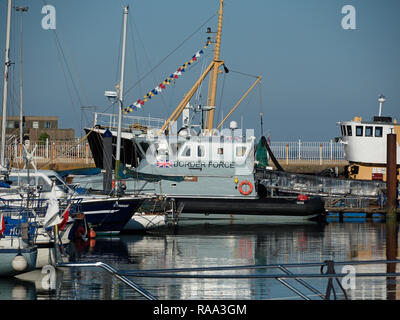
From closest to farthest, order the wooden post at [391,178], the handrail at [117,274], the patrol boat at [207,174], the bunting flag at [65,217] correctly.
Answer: the handrail at [117,274]
the bunting flag at [65,217]
the patrol boat at [207,174]
the wooden post at [391,178]

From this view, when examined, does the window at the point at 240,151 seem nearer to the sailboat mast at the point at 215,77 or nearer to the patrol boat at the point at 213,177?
the patrol boat at the point at 213,177

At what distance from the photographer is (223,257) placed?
20.0 metres

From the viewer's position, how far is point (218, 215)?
97.0 feet

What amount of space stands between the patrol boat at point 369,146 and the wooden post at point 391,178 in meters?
5.14

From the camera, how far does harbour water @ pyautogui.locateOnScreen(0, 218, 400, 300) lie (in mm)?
13930

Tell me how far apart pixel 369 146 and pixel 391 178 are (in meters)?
6.20

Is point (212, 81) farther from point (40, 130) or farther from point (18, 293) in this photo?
point (40, 130)

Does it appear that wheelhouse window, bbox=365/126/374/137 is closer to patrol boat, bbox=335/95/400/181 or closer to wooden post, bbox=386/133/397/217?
patrol boat, bbox=335/95/400/181

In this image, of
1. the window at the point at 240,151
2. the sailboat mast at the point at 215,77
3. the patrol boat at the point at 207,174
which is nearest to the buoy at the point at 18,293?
the patrol boat at the point at 207,174

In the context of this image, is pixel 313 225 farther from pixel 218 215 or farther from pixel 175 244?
pixel 175 244

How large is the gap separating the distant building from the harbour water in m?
26.5

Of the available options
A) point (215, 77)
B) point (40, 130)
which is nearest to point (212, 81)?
point (215, 77)

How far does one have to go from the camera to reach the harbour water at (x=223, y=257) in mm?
13930
